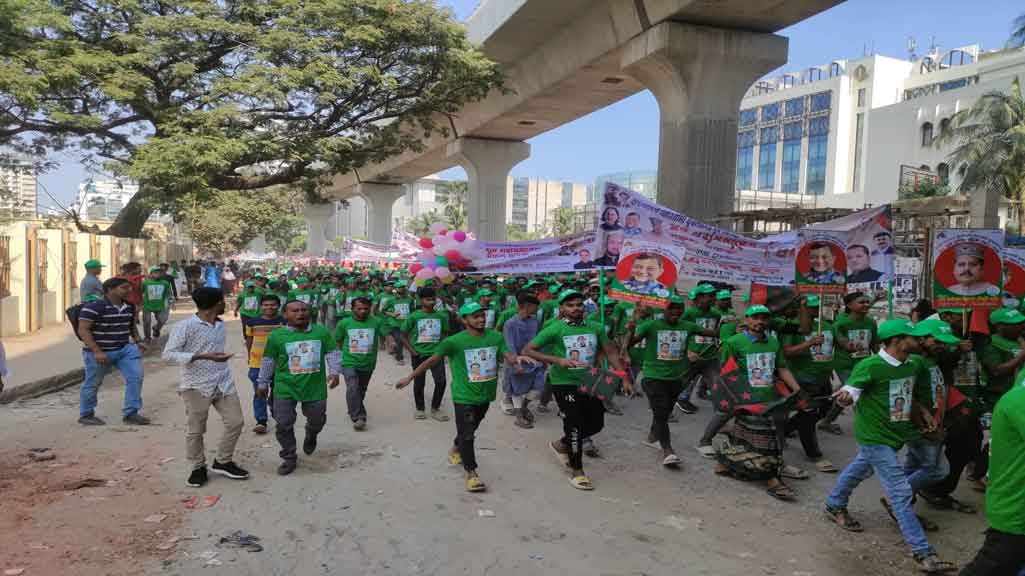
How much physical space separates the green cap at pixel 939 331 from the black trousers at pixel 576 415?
259 cm

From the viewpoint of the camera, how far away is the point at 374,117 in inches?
891

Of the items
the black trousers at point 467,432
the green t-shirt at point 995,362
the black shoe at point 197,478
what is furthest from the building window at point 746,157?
the black shoe at point 197,478

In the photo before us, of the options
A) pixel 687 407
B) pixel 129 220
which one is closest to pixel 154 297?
pixel 687 407

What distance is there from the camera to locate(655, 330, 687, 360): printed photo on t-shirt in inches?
270

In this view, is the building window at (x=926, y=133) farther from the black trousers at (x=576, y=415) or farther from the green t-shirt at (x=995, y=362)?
the black trousers at (x=576, y=415)

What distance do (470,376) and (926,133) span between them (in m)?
60.7

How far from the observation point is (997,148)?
30062 mm

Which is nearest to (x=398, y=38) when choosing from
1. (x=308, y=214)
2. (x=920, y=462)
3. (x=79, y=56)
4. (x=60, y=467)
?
(x=79, y=56)

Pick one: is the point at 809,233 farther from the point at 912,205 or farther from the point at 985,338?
the point at 912,205

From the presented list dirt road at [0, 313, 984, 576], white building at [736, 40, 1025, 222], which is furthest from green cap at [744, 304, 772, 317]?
white building at [736, 40, 1025, 222]

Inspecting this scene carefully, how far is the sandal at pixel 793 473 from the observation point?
6289mm

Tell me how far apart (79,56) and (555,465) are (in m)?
17.7

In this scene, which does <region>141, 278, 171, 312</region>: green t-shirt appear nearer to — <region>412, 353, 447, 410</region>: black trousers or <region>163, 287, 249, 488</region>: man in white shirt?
<region>412, 353, 447, 410</region>: black trousers

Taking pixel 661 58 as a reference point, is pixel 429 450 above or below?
below
